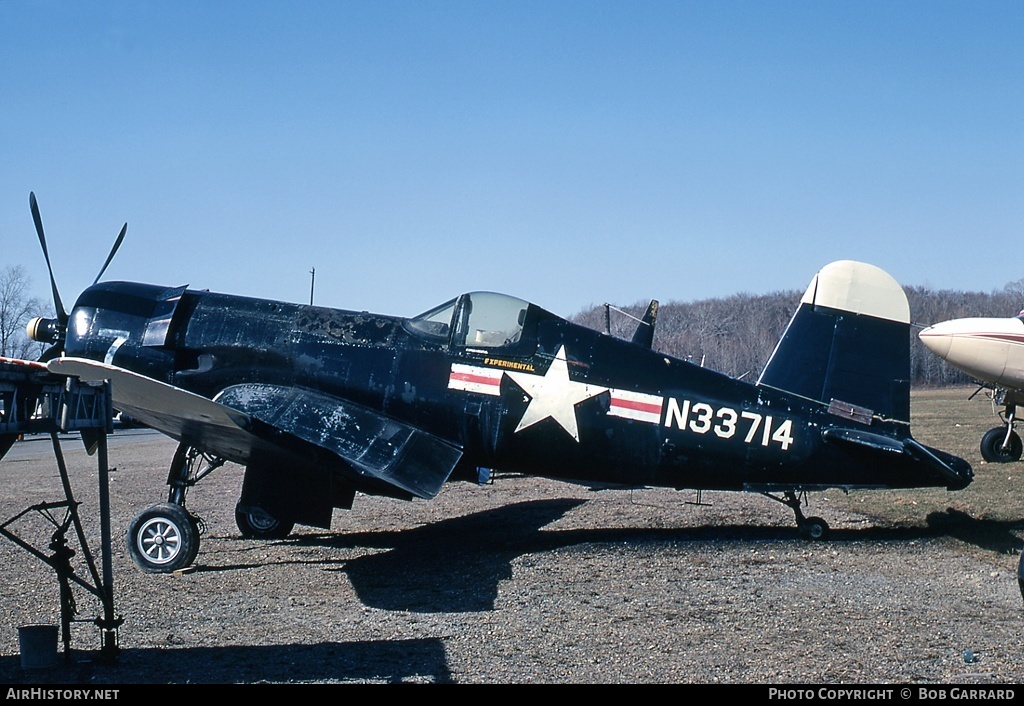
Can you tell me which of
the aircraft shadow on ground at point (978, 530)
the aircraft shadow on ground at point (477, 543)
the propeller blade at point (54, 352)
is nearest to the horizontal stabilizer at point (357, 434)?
the aircraft shadow on ground at point (477, 543)

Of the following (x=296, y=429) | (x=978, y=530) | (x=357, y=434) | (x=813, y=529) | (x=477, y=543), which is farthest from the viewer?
(x=477, y=543)

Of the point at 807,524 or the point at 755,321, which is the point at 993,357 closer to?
the point at 807,524

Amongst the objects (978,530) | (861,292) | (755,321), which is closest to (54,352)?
(861,292)

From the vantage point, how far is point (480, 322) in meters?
8.25

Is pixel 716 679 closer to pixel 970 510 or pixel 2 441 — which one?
pixel 2 441

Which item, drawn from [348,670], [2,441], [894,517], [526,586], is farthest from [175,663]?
[894,517]

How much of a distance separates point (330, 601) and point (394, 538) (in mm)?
2731

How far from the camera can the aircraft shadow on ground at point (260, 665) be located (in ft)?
15.4

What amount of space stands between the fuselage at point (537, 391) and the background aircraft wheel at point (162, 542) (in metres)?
1.27

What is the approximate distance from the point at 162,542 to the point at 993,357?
14.4 metres

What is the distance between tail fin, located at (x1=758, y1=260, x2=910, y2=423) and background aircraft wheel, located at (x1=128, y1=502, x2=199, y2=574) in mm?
5354

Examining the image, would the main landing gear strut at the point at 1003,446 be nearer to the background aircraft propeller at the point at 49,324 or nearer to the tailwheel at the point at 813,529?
the tailwheel at the point at 813,529

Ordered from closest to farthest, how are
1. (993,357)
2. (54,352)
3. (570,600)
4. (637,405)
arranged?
(570,600) → (637,405) → (54,352) → (993,357)

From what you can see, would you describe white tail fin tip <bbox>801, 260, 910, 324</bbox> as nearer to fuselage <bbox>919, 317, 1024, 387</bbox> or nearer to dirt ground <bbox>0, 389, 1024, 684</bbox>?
dirt ground <bbox>0, 389, 1024, 684</bbox>
